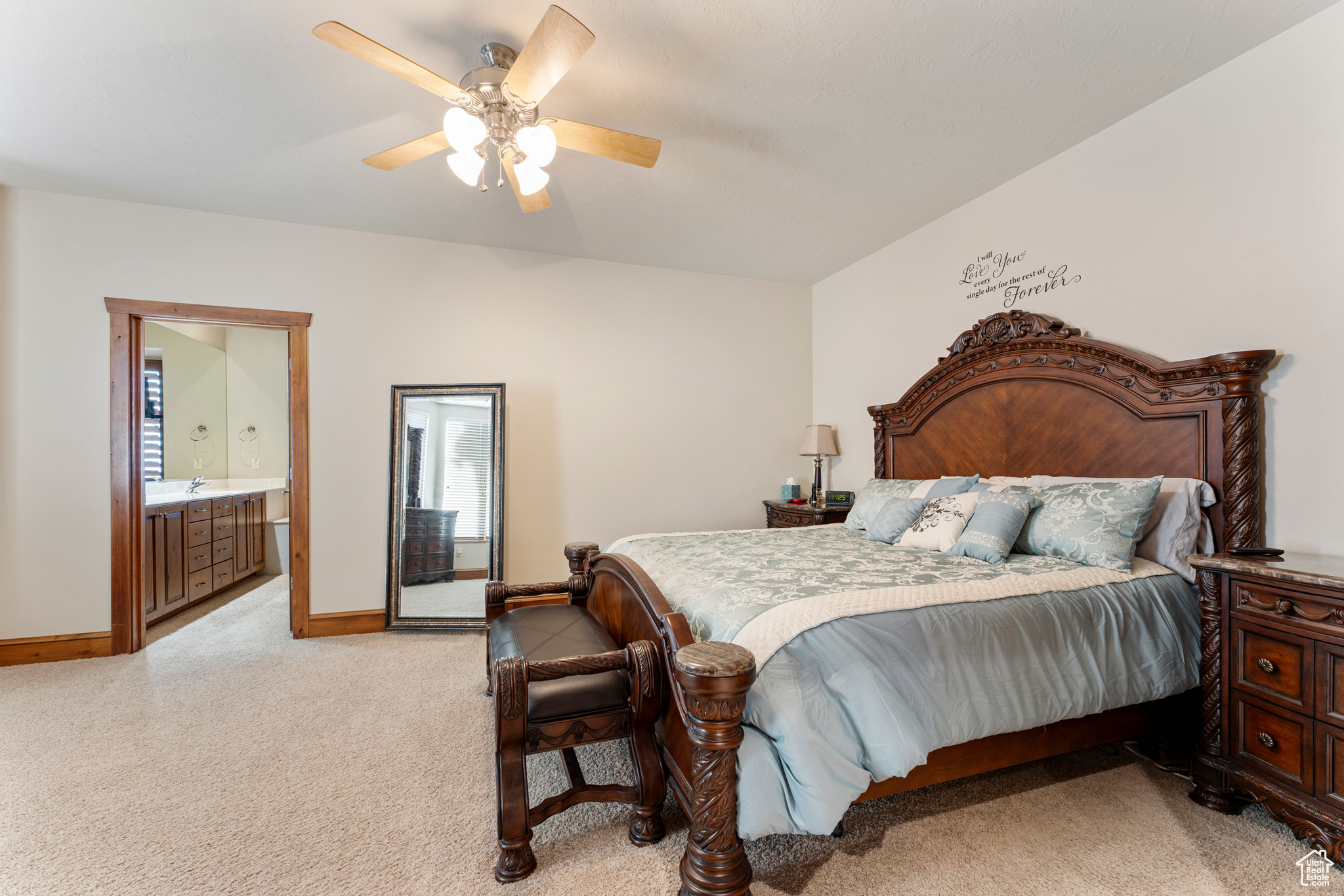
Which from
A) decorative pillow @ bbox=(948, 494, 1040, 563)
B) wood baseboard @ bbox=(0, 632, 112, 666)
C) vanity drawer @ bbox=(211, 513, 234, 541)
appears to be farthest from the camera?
vanity drawer @ bbox=(211, 513, 234, 541)

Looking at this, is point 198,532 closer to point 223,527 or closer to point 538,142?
point 223,527

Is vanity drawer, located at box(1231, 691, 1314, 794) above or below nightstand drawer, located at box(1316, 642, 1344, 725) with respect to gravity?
below

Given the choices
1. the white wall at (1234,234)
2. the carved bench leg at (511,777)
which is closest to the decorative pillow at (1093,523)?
the white wall at (1234,234)

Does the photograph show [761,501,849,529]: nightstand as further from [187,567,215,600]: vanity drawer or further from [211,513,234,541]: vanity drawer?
[211,513,234,541]: vanity drawer

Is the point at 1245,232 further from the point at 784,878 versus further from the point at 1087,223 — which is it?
the point at 784,878

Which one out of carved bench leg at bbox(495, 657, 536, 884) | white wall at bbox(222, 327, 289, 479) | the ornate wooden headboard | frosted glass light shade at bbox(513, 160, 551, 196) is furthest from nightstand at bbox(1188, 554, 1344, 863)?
white wall at bbox(222, 327, 289, 479)

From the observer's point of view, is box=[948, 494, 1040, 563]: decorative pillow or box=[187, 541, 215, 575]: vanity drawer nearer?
box=[948, 494, 1040, 563]: decorative pillow

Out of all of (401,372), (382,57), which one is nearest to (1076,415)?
(382,57)

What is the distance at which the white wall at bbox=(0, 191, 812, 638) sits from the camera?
10.5ft

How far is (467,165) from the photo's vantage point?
2084mm

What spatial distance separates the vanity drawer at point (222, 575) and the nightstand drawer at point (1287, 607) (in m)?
6.20

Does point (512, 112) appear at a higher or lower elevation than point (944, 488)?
higher

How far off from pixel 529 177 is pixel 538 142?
270 mm

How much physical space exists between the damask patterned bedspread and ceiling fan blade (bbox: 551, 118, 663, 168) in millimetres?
1650
